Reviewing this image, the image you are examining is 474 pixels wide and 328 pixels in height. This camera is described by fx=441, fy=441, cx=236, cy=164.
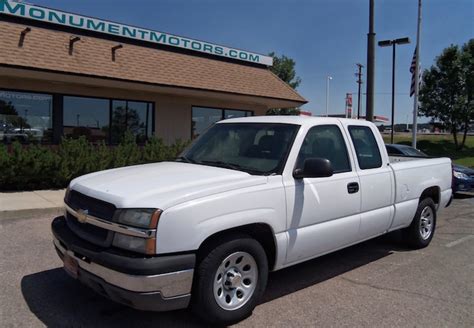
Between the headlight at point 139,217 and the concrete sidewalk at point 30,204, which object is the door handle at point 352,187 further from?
the concrete sidewalk at point 30,204

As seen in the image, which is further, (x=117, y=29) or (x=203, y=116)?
(x=203, y=116)

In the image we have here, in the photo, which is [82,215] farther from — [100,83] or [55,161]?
[100,83]

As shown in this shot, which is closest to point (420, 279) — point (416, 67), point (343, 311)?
point (343, 311)

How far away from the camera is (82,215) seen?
12.5ft

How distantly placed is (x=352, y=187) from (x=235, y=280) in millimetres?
1875

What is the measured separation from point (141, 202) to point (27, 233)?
4.26m

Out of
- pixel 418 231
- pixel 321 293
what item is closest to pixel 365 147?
pixel 418 231

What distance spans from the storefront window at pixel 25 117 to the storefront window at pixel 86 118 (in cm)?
51

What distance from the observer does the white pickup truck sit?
11.1 ft

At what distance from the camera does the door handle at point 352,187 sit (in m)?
4.89

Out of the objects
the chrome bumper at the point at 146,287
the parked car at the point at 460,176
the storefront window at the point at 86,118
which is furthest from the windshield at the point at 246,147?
the storefront window at the point at 86,118

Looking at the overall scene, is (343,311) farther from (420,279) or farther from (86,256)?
(86,256)

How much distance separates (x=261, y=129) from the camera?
4895mm

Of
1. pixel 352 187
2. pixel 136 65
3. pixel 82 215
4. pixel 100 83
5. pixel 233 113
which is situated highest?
pixel 136 65
